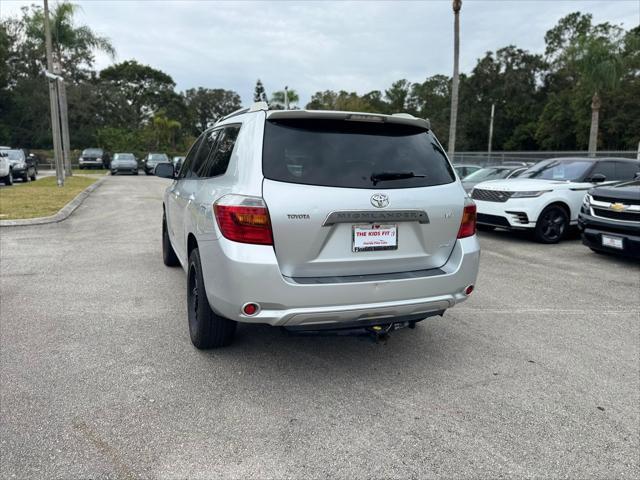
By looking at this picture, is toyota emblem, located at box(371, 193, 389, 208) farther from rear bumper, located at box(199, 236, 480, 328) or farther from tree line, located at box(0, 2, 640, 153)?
tree line, located at box(0, 2, 640, 153)

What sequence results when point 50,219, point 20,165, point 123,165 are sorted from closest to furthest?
point 50,219 < point 20,165 < point 123,165

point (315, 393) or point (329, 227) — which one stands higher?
point (329, 227)

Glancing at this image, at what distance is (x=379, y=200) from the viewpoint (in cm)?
314

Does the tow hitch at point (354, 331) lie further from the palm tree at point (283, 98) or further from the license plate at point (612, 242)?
the palm tree at point (283, 98)

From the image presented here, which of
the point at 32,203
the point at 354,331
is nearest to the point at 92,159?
the point at 32,203

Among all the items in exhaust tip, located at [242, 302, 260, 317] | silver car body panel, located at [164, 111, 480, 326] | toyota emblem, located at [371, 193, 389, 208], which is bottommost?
exhaust tip, located at [242, 302, 260, 317]

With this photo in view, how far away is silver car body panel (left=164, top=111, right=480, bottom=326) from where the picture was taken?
9.76 feet

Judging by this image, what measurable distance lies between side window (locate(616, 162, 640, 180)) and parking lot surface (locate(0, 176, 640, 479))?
16.7ft

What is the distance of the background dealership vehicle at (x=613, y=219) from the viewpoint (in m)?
6.78

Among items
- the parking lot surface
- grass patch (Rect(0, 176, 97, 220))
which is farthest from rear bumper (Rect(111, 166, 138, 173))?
the parking lot surface

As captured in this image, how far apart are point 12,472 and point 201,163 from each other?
9.25 ft

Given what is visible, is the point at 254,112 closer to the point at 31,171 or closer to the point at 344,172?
the point at 344,172

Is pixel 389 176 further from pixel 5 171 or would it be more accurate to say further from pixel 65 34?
pixel 65 34

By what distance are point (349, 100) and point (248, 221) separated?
62072mm
